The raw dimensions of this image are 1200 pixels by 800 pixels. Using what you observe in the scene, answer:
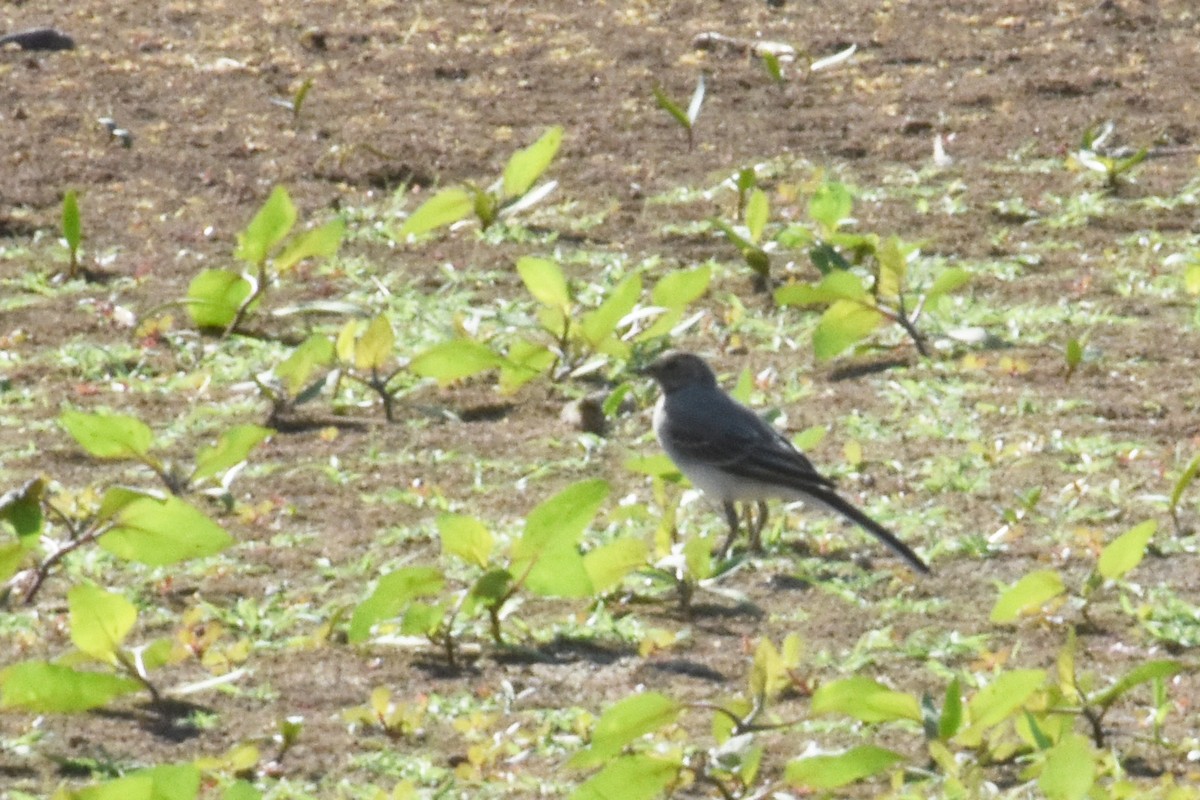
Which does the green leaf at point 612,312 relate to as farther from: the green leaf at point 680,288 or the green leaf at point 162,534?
the green leaf at point 162,534

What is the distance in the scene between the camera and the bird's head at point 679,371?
640cm

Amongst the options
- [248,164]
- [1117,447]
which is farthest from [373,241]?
[1117,447]

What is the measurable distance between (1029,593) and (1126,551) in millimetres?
242

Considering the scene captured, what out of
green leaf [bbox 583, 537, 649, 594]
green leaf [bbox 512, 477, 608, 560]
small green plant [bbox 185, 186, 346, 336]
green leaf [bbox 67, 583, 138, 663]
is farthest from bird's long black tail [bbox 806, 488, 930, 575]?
small green plant [bbox 185, 186, 346, 336]

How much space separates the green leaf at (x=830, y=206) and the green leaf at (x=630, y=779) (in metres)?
3.88

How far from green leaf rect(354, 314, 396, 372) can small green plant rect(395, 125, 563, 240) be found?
1342 mm

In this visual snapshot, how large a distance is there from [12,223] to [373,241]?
4.33ft

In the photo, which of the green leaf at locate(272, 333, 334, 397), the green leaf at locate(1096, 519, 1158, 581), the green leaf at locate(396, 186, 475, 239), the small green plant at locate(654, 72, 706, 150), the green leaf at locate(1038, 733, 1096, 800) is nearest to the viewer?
the green leaf at locate(1038, 733, 1096, 800)

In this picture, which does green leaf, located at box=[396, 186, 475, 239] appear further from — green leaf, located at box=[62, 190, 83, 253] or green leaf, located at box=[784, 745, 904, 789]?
green leaf, located at box=[784, 745, 904, 789]

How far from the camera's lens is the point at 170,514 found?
4.75 m

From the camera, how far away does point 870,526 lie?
215 inches

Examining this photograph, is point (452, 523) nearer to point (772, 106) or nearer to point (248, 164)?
point (248, 164)

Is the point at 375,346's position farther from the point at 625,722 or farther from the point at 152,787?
the point at 152,787

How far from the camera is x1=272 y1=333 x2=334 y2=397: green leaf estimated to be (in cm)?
628
